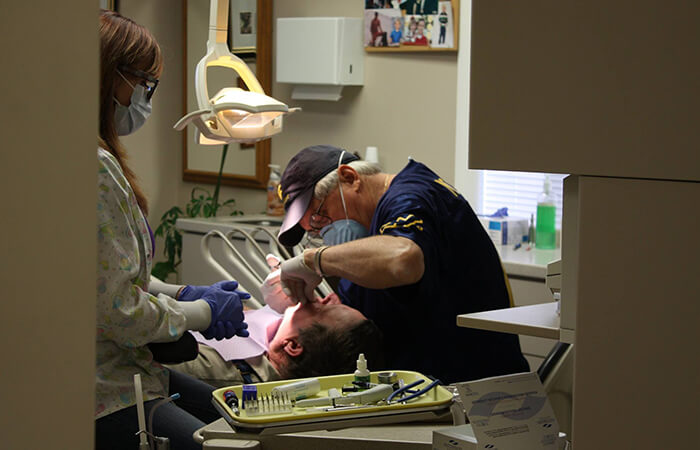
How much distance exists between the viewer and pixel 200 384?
83.9 inches

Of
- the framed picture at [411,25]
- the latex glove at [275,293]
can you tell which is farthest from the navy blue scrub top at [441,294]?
the framed picture at [411,25]

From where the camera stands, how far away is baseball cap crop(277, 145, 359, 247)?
2564 mm

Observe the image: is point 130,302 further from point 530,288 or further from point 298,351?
point 530,288

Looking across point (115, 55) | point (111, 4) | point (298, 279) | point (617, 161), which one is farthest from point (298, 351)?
point (111, 4)

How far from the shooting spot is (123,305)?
5.49 feet

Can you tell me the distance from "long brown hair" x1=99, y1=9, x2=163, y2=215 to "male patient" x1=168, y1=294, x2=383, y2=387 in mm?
669

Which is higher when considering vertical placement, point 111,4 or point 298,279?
point 111,4

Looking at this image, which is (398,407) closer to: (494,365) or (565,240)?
(565,240)

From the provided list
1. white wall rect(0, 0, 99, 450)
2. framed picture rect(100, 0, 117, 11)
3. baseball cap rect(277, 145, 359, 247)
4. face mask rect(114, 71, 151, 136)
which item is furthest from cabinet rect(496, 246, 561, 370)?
framed picture rect(100, 0, 117, 11)

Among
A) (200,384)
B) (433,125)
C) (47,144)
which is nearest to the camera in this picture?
(47,144)

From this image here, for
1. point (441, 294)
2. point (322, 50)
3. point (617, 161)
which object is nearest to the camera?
point (617, 161)

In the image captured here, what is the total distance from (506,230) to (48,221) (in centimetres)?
295

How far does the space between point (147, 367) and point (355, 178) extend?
95 centimetres

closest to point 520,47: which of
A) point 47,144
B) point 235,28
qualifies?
point 47,144
